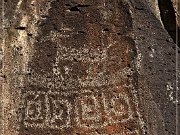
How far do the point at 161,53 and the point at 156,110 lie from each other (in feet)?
0.98

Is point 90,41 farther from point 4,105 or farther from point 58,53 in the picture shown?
point 4,105

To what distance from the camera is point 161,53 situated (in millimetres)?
2436

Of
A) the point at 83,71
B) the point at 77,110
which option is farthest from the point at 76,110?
the point at 83,71

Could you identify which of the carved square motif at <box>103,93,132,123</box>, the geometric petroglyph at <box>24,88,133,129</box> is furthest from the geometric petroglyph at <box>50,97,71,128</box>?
the carved square motif at <box>103,93,132,123</box>

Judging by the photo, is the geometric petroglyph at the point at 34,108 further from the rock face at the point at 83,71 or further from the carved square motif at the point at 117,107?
the carved square motif at the point at 117,107

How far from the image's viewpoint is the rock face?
89.6 inches

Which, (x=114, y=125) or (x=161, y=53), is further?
(x=161, y=53)

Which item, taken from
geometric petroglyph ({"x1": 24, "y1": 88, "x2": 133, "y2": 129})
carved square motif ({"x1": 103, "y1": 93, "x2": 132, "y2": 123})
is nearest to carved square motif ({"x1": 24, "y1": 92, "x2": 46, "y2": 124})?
geometric petroglyph ({"x1": 24, "y1": 88, "x2": 133, "y2": 129})

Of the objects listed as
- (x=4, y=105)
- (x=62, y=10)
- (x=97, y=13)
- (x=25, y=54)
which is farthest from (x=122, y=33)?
(x=4, y=105)

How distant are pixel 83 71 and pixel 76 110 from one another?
189 mm

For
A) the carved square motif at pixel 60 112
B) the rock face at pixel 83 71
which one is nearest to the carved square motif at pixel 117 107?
the rock face at pixel 83 71

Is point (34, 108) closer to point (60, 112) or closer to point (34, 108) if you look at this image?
point (34, 108)

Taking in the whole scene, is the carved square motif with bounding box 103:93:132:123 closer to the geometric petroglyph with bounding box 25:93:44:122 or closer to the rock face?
the rock face

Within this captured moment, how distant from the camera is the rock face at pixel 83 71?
7.47 feet
